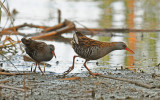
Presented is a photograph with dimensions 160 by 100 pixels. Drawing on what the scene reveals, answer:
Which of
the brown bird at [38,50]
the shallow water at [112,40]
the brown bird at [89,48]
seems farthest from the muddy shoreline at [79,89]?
the shallow water at [112,40]

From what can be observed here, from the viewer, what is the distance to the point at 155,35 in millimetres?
13172

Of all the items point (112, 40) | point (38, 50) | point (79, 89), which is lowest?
point (79, 89)

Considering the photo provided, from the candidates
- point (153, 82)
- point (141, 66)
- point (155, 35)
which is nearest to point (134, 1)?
point (155, 35)

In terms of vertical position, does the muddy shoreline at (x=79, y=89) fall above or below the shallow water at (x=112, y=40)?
below

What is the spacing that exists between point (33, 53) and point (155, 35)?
662cm

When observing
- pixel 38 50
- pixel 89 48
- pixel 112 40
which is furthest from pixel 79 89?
pixel 112 40

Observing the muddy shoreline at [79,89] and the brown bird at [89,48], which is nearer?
the muddy shoreline at [79,89]

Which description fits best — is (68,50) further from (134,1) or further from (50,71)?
(134,1)

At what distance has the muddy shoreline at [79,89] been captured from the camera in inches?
220

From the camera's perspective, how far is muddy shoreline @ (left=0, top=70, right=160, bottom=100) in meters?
5.58

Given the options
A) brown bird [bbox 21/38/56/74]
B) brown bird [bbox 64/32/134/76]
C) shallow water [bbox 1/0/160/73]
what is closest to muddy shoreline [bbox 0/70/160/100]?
brown bird [bbox 64/32/134/76]

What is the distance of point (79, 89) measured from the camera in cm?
603

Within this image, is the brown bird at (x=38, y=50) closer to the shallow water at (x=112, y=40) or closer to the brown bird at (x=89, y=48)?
the shallow water at (x=112, y=40)

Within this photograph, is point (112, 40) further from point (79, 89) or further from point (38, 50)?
point (79, 89)
